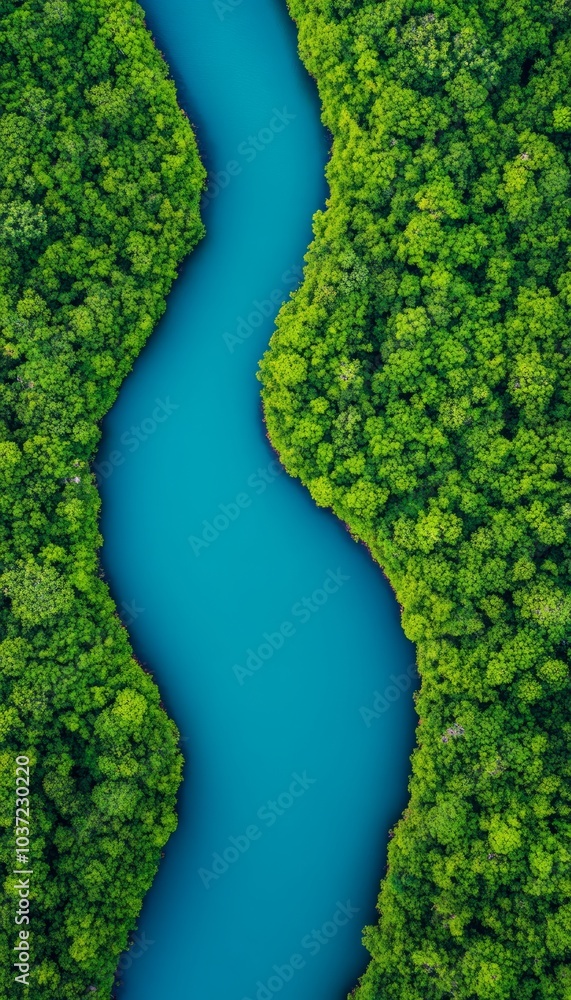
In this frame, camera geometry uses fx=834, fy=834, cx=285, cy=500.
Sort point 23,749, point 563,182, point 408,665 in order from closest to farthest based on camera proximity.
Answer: point 23,749 → point 563,182 → point 408,665

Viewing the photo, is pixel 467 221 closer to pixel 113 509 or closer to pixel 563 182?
pixel 563 182

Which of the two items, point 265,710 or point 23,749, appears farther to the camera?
point 265,710

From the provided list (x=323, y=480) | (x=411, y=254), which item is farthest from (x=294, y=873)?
(x=411, y=254)
